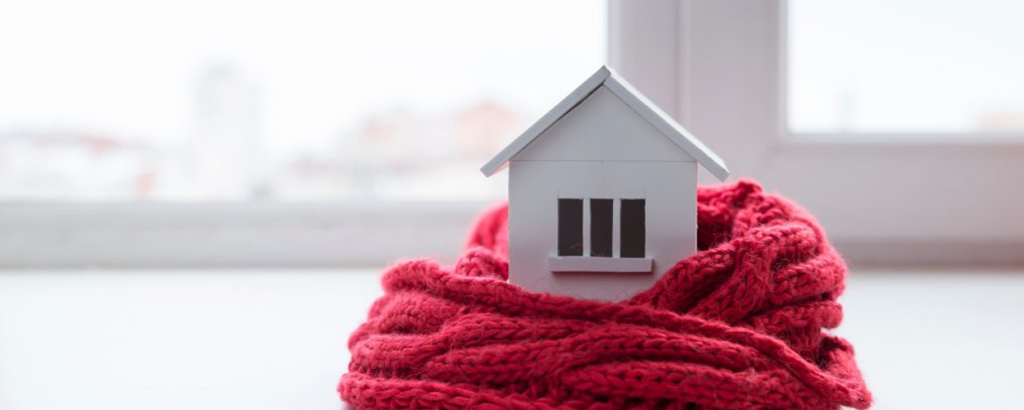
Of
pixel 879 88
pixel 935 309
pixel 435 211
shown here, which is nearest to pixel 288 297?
pixel 435 211

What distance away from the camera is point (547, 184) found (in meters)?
0.45

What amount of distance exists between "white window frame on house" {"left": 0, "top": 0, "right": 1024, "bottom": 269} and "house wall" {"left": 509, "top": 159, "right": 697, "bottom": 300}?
1.86ft

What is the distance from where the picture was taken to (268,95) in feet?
3.73

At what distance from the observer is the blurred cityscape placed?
114 centimetres

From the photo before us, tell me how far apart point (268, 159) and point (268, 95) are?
3.6 inches

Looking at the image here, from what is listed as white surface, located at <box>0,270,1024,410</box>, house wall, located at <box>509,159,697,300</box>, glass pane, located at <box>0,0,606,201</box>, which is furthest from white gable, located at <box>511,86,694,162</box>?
glass pane, located at <box>0,0,606,201</box>

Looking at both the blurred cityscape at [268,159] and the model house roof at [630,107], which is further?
the blurred cityscape at [268,159]

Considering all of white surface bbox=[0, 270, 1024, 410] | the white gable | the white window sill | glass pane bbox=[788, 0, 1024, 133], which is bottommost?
white surface bbox=[0, 270, 1024, 410]

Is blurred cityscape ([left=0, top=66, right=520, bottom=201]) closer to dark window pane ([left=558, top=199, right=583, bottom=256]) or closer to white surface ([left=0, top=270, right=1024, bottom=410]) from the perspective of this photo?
white surface ([left=0, top=270, right=1024, bottom=410])

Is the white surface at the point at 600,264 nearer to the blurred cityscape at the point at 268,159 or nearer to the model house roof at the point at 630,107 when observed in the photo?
the model house roof at the point at 630,107

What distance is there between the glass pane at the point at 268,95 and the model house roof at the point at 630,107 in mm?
672

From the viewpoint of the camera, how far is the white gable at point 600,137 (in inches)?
17.5

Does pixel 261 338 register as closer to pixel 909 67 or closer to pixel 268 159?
pixel 268 159

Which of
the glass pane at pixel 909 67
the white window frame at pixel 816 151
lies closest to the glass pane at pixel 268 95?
the white window frame at pixel 816 151
